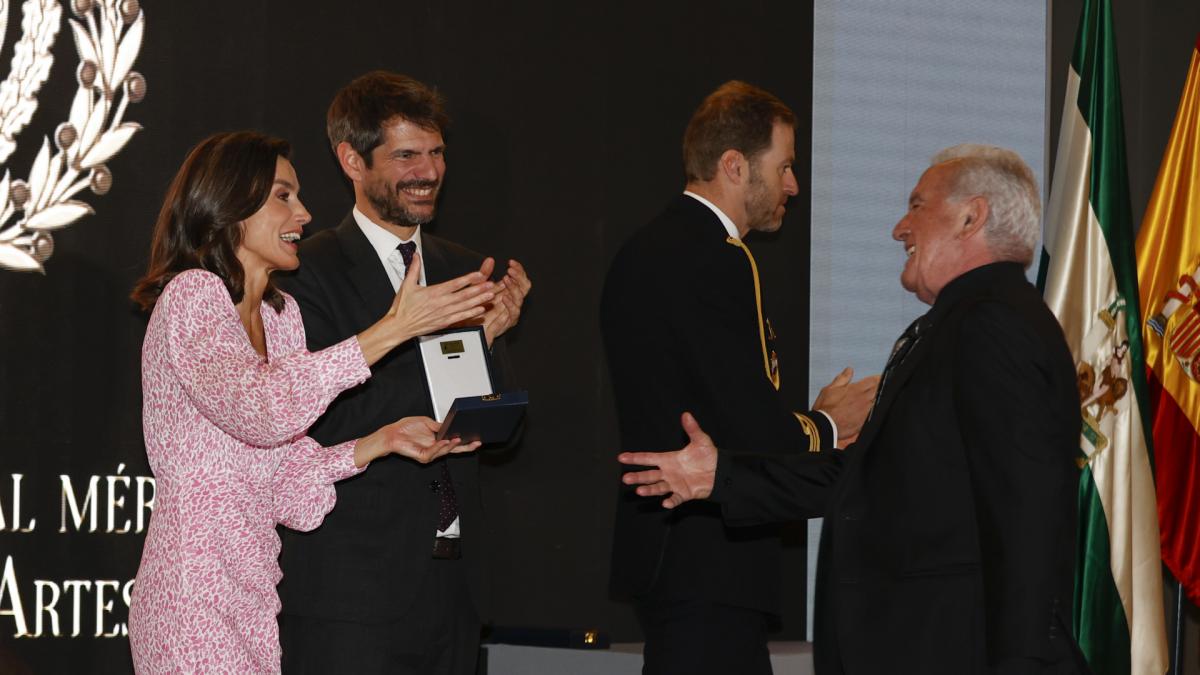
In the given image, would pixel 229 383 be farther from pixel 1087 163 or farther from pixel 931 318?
pixel 1087 163

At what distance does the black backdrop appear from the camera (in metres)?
3.69

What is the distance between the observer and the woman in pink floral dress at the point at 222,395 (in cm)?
232

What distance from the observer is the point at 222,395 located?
2.31 meters

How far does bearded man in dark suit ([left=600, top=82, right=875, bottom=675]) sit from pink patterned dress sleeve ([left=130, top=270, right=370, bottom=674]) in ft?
3.15

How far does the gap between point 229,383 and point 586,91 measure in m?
2.40

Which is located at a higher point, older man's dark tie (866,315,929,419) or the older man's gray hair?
the older man's gray hair

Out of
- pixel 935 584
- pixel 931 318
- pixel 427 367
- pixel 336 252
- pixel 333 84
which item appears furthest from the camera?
pixel 333 84

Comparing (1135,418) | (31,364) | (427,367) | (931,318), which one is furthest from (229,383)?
(1135,418)

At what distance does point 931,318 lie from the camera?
2391 millimetres

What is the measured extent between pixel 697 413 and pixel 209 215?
4.18 feet

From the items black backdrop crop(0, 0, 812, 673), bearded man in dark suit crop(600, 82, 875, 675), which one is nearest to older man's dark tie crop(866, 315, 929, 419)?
bearded man in dark suit crop(600, 82, 875, 675)

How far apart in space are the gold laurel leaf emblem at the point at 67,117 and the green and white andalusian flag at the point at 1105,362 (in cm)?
321

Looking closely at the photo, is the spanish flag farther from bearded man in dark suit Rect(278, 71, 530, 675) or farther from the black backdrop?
bearded man in dark suit Rect(278, 71, 530, 675)

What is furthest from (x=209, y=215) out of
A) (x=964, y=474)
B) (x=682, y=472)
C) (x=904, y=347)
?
(x=964, y=474)
